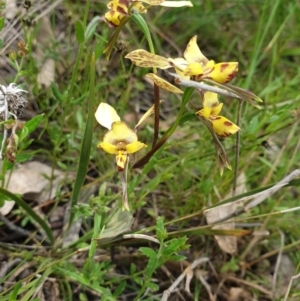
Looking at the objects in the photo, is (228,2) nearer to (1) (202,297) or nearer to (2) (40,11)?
(2) (40,11)

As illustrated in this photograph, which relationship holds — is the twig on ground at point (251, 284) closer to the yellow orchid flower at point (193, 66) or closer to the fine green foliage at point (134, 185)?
the fine green foliage at point (134, 185)

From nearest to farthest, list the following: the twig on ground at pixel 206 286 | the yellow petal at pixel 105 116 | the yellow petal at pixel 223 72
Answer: the yellow petal at pixel 223 72, the yellow petal at pixel 105 116, the twig on ground at pixel 206 286

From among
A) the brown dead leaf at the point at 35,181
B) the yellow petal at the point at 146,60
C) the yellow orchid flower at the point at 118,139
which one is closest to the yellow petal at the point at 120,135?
the yellow orchid flower at the point at 118,139

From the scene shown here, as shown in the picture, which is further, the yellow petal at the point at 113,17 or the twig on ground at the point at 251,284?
the twig on ground at the point at 251,284

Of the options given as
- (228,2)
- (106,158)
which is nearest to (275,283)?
(106,158)

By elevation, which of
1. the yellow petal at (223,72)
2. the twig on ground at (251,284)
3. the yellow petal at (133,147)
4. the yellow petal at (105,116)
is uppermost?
the yellow petal at (223,72)

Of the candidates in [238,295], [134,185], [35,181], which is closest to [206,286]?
[238,295]

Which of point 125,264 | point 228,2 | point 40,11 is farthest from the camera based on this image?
point 228,2
